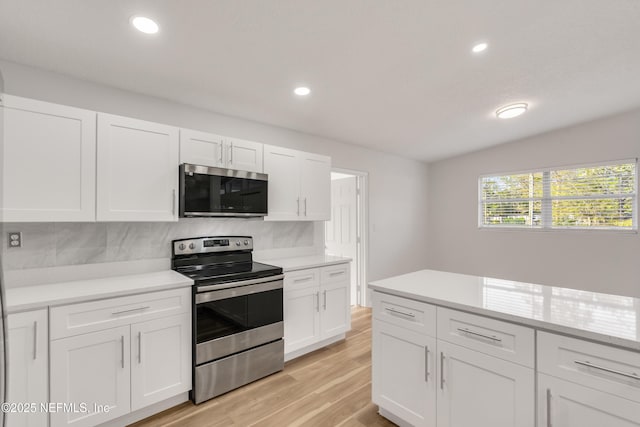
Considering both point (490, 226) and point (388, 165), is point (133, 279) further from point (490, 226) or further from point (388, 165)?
point (490, 226)

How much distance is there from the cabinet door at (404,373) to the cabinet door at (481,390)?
6 cm

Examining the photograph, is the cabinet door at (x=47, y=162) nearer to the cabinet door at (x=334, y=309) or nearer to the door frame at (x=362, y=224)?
the cabinet door at (x=334, y=309)

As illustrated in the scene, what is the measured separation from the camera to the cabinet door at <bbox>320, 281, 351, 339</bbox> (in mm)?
3023

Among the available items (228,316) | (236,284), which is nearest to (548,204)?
(236,284)

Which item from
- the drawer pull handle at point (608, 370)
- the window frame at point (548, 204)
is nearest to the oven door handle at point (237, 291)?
the drawer pull handle at point (608, 370)

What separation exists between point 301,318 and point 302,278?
0.38m

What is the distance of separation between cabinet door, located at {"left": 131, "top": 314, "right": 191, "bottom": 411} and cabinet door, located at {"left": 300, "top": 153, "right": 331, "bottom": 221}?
1.63 metres

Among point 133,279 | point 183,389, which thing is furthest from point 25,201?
point 183,389

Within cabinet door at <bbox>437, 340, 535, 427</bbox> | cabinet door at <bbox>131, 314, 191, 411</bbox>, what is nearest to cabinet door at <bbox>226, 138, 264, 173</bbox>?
cabinet door at <bbox>131, 314, 191, 411</bbox>

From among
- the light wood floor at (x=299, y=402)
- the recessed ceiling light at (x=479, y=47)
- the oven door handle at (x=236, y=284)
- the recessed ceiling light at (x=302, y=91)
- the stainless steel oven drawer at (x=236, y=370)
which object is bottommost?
the light wood floor at (x=299, y=402)

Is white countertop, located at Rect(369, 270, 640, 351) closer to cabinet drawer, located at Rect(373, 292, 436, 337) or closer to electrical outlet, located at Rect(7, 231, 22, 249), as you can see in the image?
cabinet drawer, located at Rect(373, 292, 436, 337)

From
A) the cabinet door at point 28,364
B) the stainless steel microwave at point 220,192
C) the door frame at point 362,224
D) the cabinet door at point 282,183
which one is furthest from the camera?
the door frame at point 362,224

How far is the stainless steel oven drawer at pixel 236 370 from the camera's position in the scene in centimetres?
218

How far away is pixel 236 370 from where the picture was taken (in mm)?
2352
